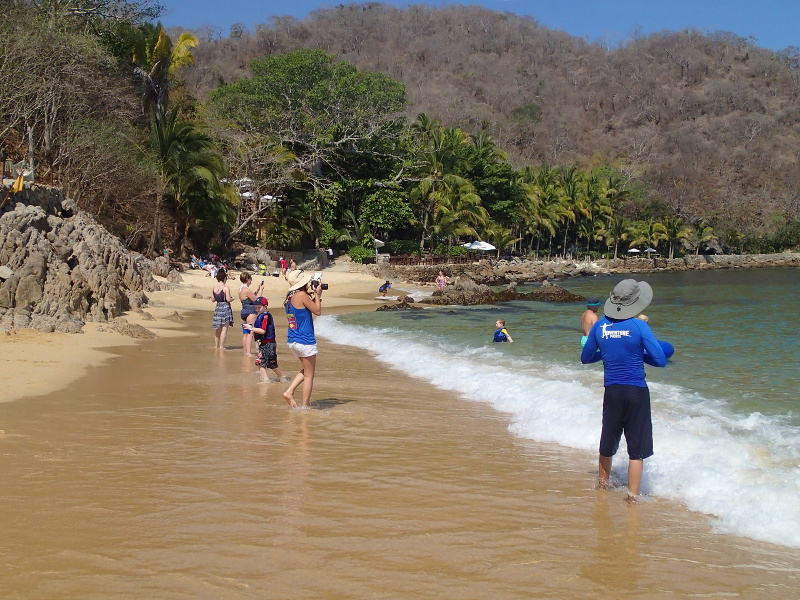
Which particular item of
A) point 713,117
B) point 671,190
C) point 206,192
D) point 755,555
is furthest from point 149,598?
point 713,117

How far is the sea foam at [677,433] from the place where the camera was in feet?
15.9

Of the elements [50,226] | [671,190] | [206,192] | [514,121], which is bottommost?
[50,226]

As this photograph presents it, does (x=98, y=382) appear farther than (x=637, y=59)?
No

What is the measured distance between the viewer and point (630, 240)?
70.6m

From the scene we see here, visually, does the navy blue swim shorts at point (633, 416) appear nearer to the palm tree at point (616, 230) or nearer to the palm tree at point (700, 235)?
the palm tree at point (616, 230)

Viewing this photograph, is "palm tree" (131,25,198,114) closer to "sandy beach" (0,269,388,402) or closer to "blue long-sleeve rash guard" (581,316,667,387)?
"sandy beach" (0,269,388,402)

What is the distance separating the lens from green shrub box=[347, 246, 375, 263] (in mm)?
42156

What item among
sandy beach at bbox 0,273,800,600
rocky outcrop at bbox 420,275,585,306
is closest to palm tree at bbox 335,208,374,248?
rocky outcrop at bbox 420,275,585,306

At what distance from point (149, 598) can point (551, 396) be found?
6.09 metres

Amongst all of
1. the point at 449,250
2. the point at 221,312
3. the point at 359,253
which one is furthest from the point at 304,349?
the point at 449,250

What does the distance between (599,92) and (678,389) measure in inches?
4938

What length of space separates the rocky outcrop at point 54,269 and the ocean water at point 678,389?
5019 millimetres

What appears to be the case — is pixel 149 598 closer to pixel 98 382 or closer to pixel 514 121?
pixel 98 382

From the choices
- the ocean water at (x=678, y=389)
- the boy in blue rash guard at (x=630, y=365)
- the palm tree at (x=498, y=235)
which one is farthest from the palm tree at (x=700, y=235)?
the boy in blue rash guard at (x=630, y=365)
